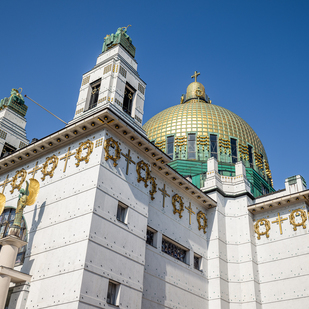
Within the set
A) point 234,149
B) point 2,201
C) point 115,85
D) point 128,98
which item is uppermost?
point 234,149

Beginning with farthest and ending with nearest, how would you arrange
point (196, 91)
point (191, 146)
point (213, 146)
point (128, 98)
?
point (196, 91) → point (213, 146) → point (191, 146) → point (128, 98)

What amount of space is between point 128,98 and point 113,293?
11182 mm

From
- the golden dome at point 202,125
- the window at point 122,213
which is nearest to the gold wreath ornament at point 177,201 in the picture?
the window at point 122,213

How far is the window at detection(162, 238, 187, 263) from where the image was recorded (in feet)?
67.8

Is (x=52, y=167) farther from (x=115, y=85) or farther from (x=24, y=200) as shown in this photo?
(x=115, y=85)

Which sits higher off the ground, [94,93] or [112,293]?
[94,93]

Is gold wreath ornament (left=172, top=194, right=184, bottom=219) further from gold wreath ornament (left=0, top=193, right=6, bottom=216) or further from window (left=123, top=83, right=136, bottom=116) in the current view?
gold wreath ornament (left=0, top=193, right=6, bottom=216)

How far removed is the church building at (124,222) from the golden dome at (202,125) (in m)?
11.3

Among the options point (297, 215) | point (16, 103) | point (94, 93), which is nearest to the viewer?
point (94, 93)

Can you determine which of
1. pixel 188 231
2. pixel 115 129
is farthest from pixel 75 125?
pixel 188 231

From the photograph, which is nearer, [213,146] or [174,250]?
[174,250]

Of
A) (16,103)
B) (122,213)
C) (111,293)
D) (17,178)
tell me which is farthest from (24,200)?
(16,103)

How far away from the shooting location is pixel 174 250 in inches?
835

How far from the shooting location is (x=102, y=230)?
16156 millimetres
